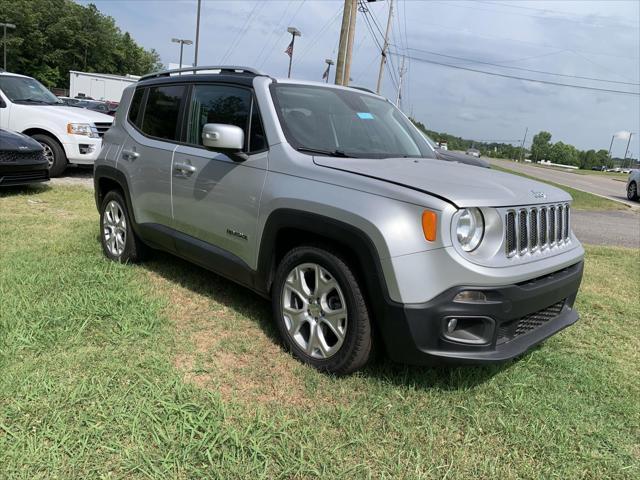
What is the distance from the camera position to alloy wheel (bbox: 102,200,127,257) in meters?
4.93

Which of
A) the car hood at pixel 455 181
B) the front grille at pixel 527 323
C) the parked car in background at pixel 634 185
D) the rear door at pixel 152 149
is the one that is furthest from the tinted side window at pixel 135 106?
the parked car in background at pixel 634 185

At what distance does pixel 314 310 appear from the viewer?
10.2 feet

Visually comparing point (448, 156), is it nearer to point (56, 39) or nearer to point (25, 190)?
point (25, 190)

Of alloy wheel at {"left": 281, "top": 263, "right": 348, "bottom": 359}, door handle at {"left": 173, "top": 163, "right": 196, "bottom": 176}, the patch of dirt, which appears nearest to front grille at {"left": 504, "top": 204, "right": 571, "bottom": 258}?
alloy wheel at {"left": 281, "top": 263, "right": 348, "bottom": 359}

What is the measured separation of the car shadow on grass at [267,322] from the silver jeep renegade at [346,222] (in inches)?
12.5

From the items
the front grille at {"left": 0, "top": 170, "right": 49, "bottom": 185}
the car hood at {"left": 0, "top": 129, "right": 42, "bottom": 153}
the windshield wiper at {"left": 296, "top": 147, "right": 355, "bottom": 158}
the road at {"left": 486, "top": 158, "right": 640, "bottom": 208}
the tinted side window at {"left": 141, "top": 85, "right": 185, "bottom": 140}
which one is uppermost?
the tinted side window at {"left": 141, "top": 85, "right": 185, "bottom": 140}

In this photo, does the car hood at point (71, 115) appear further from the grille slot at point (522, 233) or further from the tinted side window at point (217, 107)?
the grille slot at point (522, 233)

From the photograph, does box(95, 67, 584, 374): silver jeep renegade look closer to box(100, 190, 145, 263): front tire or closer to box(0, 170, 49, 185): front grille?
box(100, 190, 145, 263): front tire

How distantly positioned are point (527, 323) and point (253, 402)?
5.25 ft

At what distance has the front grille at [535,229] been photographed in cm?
280

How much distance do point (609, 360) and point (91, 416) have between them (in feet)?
10.8

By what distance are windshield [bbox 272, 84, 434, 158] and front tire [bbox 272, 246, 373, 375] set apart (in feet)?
2.51

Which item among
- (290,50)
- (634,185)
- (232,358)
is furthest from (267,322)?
(290,50)

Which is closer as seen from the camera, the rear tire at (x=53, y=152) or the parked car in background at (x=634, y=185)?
the rear tire at (x=53, y=152)
